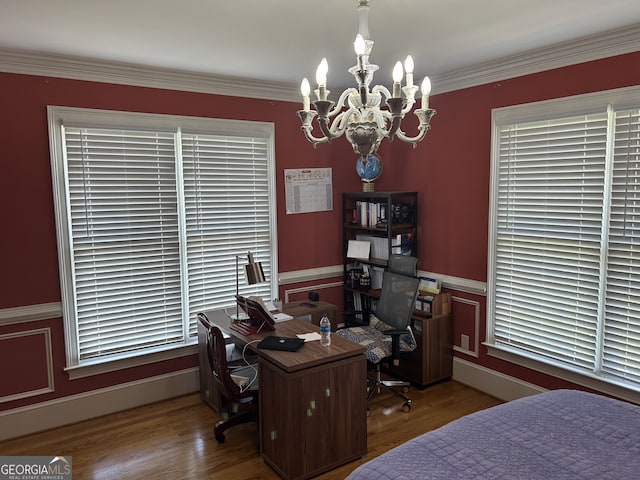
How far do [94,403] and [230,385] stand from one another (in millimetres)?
1388

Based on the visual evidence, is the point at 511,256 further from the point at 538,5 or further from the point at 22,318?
the point at 22,318

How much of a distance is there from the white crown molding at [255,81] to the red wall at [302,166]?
58 mm

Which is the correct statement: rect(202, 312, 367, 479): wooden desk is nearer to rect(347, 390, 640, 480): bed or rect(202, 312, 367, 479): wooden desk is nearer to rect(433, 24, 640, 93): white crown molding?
rect(347, 390, 640, 480): bed

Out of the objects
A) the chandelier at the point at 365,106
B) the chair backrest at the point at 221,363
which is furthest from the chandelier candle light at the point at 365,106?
the chair backrest at the point at 221,363

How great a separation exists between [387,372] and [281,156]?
7.50ft

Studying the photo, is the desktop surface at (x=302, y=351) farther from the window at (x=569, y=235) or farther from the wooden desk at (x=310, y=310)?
the window at (x=569, y=235)

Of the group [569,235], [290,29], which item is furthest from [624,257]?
[290,29]

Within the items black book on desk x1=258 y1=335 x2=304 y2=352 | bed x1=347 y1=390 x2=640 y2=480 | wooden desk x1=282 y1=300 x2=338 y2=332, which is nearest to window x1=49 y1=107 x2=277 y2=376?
wooden desk x1=282 y1=300 x2=338 y2=332

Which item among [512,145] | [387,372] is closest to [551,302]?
[512,145]

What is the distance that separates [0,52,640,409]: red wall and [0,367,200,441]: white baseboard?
6 centimetres

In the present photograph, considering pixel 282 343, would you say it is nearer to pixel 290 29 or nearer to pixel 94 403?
pixel 94 403

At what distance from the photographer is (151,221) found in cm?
385

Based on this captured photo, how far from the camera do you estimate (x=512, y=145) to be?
12.0 ft

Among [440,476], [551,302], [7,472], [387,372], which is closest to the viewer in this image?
[440,476]
